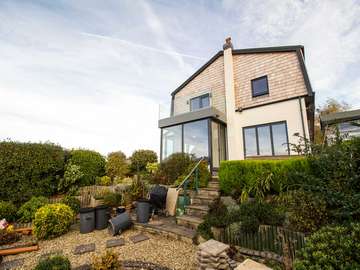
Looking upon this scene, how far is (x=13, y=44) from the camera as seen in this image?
6438mm

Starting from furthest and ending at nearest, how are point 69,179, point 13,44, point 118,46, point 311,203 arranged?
point 118,46, point 69,179, point 13,44, point 311,203

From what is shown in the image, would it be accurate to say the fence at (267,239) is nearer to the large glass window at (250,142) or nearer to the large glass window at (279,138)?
the large glass window at (279,138)

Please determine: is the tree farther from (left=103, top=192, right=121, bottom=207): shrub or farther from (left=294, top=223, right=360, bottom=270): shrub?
(left=103, top=192, right=121, bottom=207): shrub

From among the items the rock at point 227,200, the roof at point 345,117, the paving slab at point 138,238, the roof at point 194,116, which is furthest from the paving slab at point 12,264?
the roof at point 345,117

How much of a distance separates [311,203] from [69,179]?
29.2 feet

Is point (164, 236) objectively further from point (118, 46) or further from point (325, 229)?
point (118, 46)

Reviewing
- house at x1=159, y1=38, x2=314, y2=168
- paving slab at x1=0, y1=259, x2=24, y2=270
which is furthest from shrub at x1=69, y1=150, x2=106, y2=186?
paving slab at x1=0, y1=259, x2=24, y2=270

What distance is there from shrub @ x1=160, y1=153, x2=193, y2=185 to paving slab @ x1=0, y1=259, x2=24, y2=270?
5381 millimetres

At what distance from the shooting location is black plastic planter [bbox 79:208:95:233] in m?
5.44

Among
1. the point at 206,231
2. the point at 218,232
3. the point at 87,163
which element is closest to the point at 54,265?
the point at 206,231

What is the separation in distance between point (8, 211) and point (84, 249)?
390 cm

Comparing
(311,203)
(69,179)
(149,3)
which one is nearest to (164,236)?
(311,203)

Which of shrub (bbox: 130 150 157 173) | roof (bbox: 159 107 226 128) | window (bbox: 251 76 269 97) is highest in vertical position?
window (bbox: 251 76 269 97)

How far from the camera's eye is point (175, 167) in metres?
8.44
